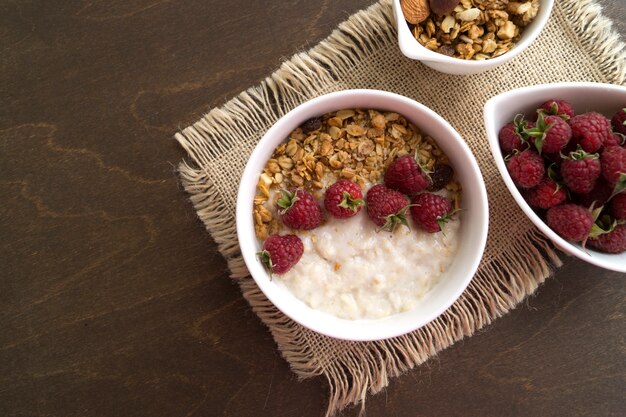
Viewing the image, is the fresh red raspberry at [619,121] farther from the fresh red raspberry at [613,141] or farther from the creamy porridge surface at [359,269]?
the creamy porridge surface at [359,269]

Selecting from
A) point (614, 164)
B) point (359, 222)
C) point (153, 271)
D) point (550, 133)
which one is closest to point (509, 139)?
point (550, 133)

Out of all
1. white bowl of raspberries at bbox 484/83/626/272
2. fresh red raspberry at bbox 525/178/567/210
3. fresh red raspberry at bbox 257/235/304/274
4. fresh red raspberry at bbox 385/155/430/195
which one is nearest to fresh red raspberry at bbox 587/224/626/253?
white bowl of raspberries at bbox 484/83/626/272

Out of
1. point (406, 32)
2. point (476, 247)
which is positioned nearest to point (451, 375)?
point (476, 247)

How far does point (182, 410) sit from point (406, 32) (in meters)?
0.93

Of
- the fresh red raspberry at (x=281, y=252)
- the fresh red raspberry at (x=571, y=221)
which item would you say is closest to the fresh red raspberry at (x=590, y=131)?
the fresh red raspberry at (x=571, y=221)

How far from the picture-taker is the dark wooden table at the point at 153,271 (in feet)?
3.59

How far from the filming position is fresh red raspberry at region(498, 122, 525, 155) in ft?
3.03

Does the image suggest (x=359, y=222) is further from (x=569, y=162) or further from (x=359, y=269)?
(x=569, y=162)

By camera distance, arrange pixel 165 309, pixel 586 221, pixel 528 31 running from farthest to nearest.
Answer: pixel 165 309 < pixel 528 31 < pixel 586 221

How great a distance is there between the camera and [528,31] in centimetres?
100

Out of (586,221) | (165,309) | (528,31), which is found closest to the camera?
(586,221)

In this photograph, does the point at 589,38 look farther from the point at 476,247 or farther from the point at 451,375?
the point at 451,375

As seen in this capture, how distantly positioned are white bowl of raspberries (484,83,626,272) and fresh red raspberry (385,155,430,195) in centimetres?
14

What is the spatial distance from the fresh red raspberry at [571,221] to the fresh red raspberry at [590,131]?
0.11 metres
